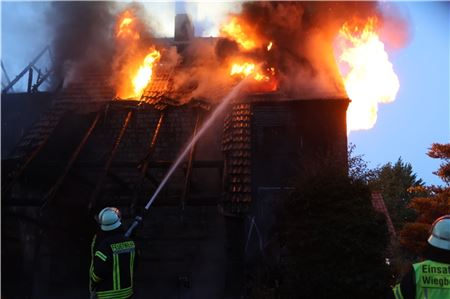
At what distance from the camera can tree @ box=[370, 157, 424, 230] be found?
33581mm

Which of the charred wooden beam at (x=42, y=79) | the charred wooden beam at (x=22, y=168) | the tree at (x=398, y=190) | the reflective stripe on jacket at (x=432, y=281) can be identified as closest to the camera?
the reflective stripe on jacket at (x=432, y=281)

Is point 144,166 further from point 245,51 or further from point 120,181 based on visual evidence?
point 245,51

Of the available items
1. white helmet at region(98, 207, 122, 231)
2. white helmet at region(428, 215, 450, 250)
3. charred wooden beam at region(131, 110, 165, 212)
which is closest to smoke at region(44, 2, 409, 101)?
charred wooden beam at region(131, 110, 165, 212)

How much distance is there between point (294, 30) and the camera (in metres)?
13.2

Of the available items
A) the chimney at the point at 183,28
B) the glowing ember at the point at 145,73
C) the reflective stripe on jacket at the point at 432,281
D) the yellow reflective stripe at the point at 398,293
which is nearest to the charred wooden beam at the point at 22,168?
the glowing ember at the point at 145,73

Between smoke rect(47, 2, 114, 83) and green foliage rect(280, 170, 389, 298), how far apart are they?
7.95m

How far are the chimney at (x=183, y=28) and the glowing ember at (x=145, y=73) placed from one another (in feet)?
6.52

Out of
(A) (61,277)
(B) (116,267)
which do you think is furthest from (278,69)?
(B) (116,267)

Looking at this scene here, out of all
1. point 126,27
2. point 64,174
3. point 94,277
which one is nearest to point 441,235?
point 94,277

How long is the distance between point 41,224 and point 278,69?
735 centimetres

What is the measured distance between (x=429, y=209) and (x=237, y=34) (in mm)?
7235

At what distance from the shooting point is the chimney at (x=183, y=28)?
15892 mm

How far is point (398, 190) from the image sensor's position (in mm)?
39562

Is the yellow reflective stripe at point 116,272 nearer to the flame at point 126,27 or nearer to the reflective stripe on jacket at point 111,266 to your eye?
the reflective stripe on jacket at point 111,266
